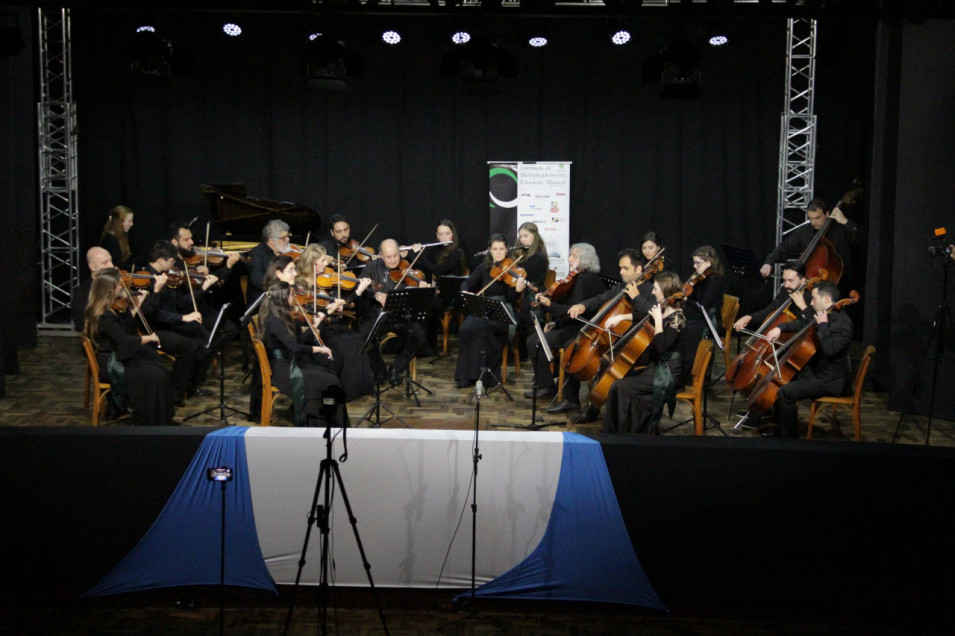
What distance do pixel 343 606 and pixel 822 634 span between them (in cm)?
259

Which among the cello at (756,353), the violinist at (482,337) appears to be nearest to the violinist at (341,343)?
the violinist at (482,337)

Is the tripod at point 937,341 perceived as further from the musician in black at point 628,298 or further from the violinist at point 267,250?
the violinist at point 267,250

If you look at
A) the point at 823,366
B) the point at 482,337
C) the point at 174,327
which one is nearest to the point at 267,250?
the point at 174,327

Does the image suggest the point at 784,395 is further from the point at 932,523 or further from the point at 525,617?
the point at 525,617

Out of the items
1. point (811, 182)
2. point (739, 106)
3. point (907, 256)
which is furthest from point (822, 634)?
point (739, 106)

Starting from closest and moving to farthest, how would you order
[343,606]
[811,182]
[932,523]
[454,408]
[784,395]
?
[932,523] < [343,606] < [784,395] < [454,408] < [811,182]

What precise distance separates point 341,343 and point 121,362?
199 centimetres

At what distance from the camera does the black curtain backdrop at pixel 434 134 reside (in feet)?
38.3

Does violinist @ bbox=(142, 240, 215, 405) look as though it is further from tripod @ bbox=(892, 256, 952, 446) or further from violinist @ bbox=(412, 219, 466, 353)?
tripod @ bbox=(892, 256, 952, 446)

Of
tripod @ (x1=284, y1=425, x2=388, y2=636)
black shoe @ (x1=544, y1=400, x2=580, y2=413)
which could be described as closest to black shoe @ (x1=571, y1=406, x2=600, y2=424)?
black shoe @ (x1=544, y1=400, x2=580, y2=413)

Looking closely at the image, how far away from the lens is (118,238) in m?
9.91

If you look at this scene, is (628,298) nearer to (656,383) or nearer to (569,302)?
(656,383)

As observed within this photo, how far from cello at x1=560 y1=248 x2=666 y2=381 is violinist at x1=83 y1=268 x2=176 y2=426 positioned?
3.29 metres

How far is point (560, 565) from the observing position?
196 inches
